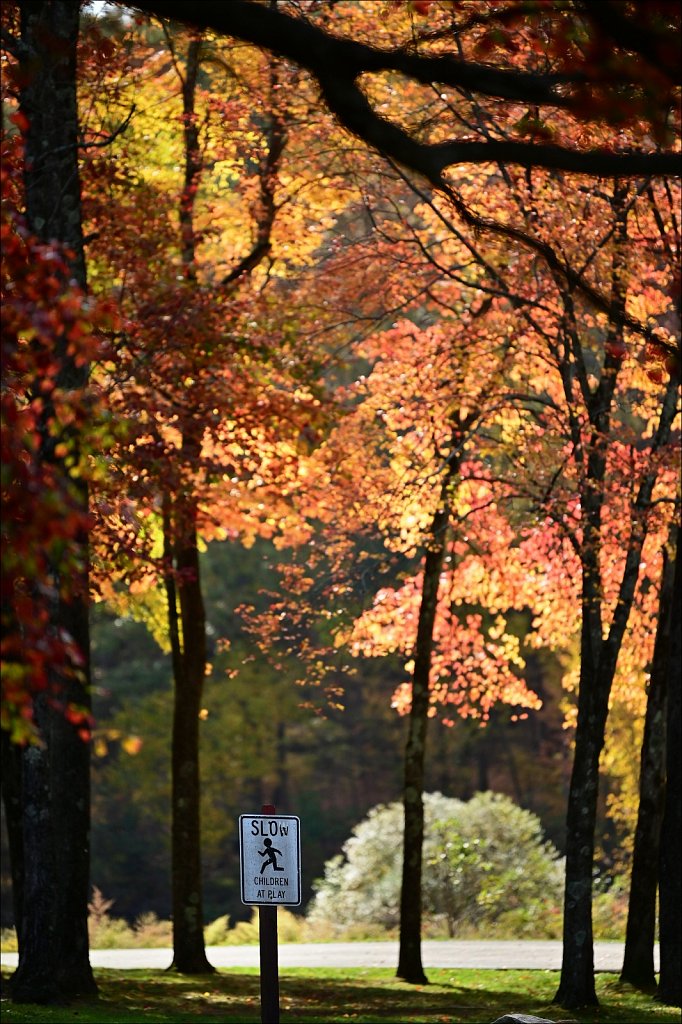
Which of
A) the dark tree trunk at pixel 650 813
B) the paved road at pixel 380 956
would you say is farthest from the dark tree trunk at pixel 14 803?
the dark tree trunk at pixel 650 813

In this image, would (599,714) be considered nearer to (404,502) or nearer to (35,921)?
(404,502)

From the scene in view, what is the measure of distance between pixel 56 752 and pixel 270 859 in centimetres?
721

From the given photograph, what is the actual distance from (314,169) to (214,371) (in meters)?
3.36

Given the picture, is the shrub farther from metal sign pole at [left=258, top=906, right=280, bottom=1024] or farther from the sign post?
metal sign pole at [left=258, top=906, right=280, bottom=1024]

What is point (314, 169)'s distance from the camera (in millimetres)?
18062

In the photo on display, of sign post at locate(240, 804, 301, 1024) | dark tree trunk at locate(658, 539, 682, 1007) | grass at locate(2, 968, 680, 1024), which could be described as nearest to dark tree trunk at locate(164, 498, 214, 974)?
grass at locate(2, 968, 680, 1024)

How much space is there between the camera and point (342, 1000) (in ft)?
55.0

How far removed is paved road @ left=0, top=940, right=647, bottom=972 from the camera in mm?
21719

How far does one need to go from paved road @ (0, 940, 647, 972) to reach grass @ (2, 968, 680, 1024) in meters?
1.69

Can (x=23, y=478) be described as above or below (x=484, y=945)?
above

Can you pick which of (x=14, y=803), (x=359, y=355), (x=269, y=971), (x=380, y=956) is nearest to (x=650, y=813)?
(x=359, y=355)

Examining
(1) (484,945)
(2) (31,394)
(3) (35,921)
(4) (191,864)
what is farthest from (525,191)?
(1) (484,945)

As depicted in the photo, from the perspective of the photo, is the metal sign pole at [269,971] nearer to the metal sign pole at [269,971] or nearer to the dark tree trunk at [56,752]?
the metal sign pole at [269,971]

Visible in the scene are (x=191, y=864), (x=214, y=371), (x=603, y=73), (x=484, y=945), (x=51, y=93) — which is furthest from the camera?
(x=484, y=945)
